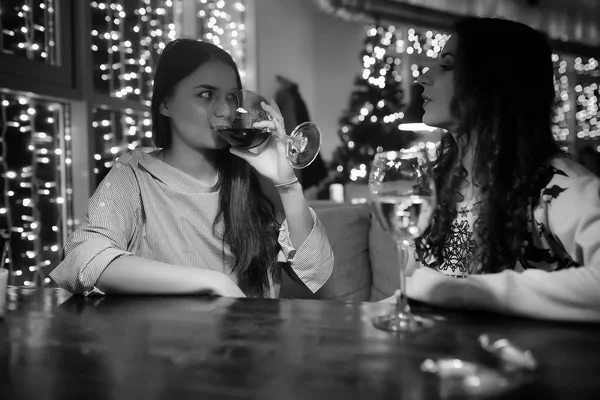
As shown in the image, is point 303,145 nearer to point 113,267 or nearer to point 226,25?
point 113,267

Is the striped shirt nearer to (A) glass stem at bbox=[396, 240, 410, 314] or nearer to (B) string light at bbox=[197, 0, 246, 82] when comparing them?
(A) glass stem at bbox=[396, 240, 410, 314]

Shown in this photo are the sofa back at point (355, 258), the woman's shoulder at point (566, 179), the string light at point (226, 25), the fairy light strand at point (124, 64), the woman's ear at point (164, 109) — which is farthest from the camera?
the string light at point (226, 25)

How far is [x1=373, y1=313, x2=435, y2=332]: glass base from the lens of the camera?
2.47 ft

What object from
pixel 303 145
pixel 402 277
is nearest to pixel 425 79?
pixel 303 145

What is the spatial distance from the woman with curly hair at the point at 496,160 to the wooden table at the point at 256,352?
382 millimetres

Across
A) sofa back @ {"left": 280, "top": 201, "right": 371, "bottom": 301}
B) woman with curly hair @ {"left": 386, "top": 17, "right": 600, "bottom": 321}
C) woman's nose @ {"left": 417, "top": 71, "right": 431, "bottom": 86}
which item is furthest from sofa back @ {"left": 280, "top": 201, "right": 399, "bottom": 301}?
woman's nose @ {"left": 417, "top": 71, "right": 431, "bottom": 86}

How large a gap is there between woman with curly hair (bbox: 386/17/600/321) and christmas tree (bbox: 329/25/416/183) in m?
4.68

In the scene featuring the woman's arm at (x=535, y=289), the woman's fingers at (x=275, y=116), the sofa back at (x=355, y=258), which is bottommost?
the sofa back at (x=355, y=258)

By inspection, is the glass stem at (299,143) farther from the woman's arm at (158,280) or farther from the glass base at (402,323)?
the glass base at (402,323)

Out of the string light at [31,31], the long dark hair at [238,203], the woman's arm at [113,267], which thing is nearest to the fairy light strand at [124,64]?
the string light at [31,31]

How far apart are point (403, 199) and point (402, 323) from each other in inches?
6.5

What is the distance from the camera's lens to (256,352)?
25.7 inches

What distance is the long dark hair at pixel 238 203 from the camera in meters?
1.43

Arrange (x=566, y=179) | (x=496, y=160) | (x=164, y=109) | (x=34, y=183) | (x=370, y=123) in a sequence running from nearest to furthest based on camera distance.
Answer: (x=566, y=179) → (x=496, y=160) → (x=164, y=109) → (x=34, y=183) → (x=370, y=123)
